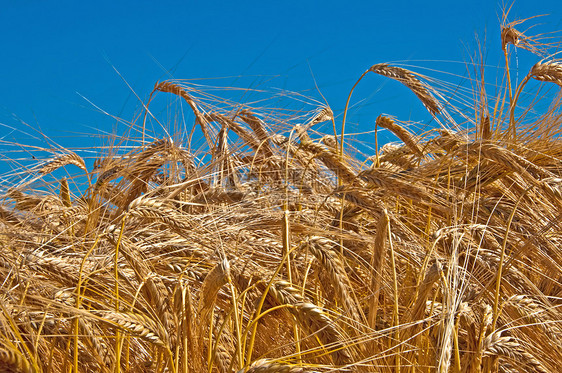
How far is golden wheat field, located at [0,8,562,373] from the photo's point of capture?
5.36ft

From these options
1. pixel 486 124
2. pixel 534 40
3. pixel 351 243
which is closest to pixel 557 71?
pixel 486 124

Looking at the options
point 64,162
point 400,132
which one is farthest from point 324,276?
point 64,162

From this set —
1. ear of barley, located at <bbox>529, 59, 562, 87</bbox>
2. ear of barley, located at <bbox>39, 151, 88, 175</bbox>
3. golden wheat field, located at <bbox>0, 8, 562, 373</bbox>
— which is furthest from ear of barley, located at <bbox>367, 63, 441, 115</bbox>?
ear of barley, located at <bbox>39, 151, 88, 175</bbox>

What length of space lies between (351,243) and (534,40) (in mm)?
2470

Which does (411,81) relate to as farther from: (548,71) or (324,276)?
(324,276)

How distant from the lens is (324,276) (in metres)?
1.93

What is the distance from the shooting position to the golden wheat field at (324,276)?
5.36 ft

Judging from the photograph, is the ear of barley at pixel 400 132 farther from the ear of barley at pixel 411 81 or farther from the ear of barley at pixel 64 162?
the ear of barley at pixel 64 162

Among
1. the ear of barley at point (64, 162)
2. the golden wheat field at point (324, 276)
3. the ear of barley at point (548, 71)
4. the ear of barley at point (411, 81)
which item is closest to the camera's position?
the golden wheat field at point (324, 276)

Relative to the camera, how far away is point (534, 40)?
3900mm

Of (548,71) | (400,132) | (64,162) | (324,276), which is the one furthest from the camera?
(64,162)

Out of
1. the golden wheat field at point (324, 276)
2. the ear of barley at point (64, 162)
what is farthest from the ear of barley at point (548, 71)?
the ear of barley at point (64, 162)

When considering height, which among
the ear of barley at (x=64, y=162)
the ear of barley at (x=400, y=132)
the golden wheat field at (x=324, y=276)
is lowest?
the golden wheat field at (x=324, y=276)

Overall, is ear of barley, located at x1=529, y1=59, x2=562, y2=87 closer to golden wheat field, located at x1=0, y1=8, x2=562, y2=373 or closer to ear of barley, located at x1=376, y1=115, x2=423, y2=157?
golden wheat field, located at x1=0, y1=8, x2=562, y2=373
